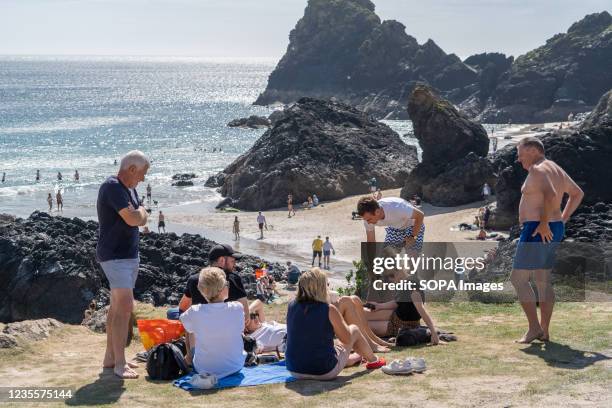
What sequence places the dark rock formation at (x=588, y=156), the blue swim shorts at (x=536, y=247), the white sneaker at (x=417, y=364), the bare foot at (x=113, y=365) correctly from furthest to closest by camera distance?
the dark rock formation at (x=588, y=156) < the blue swim shorts at (x=536, y=247) < the bare foot at (x=113, y=365) < the white sneaker at (x=417, y=364)

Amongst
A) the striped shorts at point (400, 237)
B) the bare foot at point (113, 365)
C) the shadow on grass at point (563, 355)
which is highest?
the striped shorts at point (400, 237)

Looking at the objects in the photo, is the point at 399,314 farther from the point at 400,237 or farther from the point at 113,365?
the point at 113,365

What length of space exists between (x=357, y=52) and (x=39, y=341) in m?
152

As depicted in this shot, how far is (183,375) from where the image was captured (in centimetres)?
793

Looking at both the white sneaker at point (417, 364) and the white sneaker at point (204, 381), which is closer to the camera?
the white sneaker at point (204, 381)

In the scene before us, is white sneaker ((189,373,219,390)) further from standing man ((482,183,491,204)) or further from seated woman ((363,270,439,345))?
standing man ((482,183,491,204))

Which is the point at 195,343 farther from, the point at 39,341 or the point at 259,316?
the point at 39,341

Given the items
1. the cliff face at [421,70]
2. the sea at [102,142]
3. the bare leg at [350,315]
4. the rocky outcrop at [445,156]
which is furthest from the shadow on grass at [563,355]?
the cliff face at [421,70]

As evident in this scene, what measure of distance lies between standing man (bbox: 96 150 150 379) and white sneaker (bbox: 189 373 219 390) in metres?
0.75

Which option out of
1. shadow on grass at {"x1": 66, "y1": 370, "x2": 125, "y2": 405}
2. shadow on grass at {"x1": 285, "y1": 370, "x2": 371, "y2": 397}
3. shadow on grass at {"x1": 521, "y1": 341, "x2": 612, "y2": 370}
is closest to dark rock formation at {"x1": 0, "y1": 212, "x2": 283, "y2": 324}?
shadow on grass at {"x1": 66, "y1": 370, "x2": 125, "y2": 405}

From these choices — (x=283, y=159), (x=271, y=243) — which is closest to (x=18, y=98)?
(x=283, y=159)

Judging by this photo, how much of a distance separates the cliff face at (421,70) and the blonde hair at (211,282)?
275 ft

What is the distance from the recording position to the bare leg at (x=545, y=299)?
336 inches

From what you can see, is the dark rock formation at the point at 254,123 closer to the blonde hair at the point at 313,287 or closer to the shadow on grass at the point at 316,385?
the blonde hair at the point at 313,287
